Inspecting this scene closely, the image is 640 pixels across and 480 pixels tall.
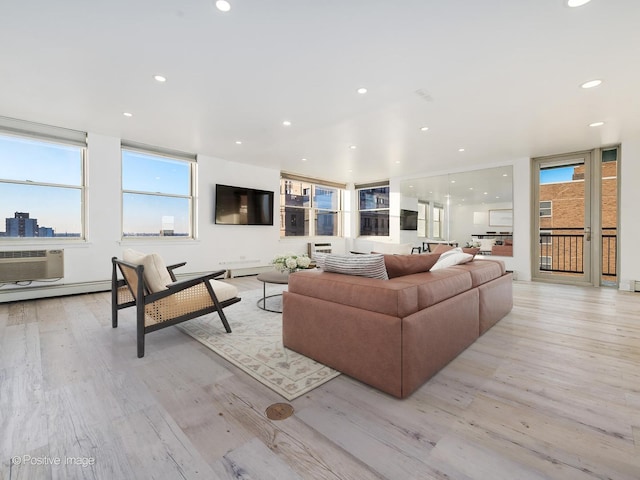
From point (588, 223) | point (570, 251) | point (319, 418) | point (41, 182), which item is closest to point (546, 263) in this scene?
point (570, 251)

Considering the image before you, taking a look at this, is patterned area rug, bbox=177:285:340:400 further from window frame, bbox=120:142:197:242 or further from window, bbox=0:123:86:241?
window, bbox=0:123:86:241

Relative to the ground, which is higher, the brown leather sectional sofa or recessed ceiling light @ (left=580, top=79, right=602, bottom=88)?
recessed ceiling light @ (left=580, top=79, right=602, bottom=88)

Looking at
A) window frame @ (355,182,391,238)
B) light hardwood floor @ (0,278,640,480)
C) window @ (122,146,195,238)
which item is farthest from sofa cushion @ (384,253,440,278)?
window frame @ (355,182,391,238)

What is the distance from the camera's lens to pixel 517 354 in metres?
2.35

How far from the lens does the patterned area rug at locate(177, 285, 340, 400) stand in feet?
6.24

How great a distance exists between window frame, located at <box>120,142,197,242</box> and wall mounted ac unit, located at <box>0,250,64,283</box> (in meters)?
0.92

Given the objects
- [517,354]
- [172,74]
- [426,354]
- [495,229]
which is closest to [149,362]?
[426,354]

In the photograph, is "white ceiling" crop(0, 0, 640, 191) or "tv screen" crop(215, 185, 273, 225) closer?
"white ceiling" crop(0, 0, 640, 191)

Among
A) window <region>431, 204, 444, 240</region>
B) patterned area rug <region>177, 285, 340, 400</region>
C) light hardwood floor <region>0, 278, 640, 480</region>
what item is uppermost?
window <region>431, 204, 444, 240</region>

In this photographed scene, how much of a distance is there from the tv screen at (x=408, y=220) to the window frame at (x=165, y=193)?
5.20 m

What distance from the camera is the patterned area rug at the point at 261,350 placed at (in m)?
1.90

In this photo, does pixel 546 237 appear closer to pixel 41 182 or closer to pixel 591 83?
Result: pixel 591 83

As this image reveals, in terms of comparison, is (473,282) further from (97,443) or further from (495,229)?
(495,229)

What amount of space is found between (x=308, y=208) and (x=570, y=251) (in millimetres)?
5936
